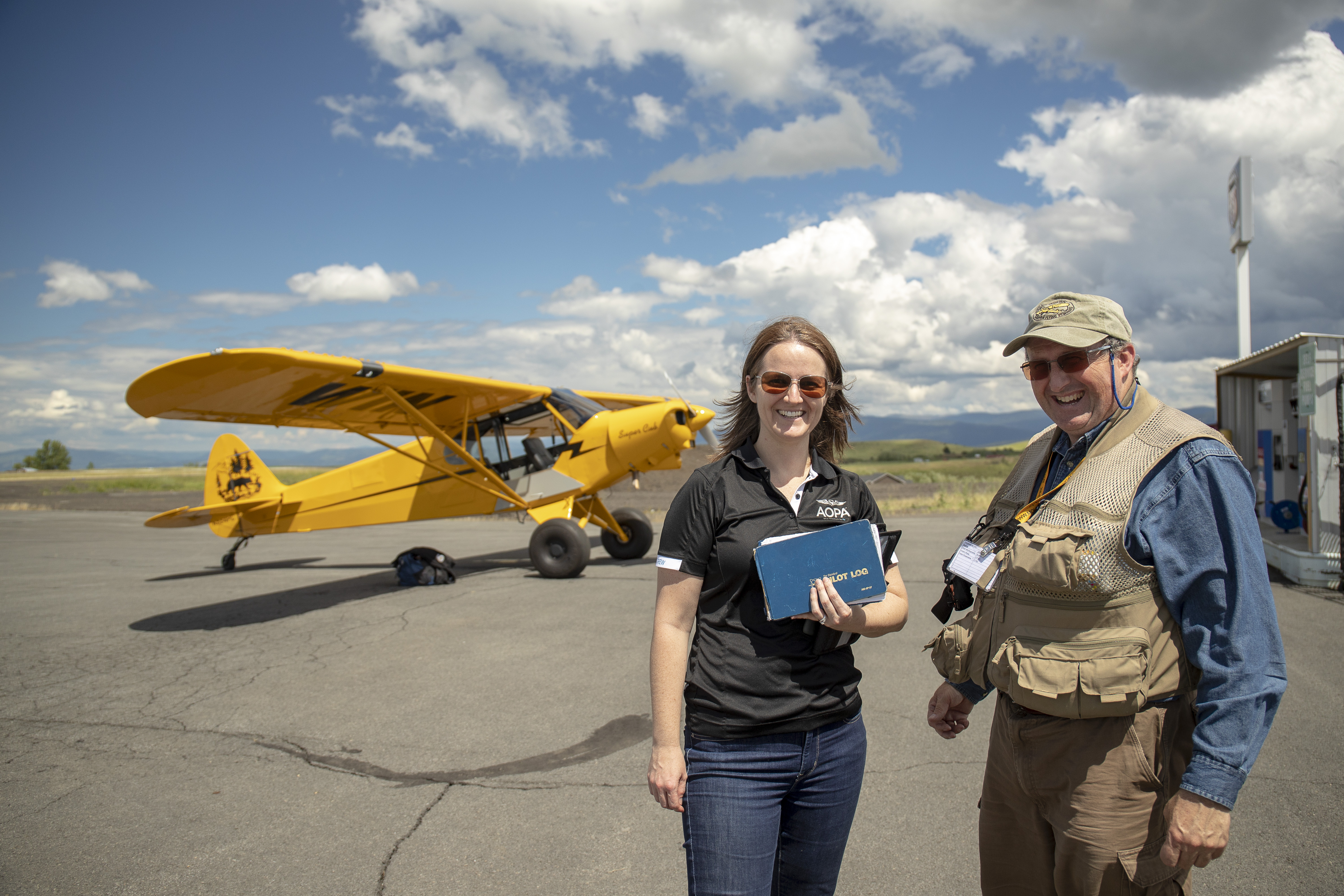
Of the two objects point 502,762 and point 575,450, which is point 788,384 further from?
point 575,450

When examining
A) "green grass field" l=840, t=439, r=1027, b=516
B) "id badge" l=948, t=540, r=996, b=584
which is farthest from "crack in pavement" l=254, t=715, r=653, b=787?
"id badge" l=948, t=540, r=996, b=584

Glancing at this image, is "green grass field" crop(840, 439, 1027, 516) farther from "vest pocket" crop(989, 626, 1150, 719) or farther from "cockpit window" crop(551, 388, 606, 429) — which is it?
"cockpit window" crop(551, 388, 606, 429)

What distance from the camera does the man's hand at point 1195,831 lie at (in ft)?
4.77

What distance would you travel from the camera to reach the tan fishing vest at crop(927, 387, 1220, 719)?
1568 mm

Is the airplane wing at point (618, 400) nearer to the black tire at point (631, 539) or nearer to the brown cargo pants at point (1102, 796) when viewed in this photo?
the black tire at point (631, 539)

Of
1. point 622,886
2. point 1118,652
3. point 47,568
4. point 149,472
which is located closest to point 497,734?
point 622,886

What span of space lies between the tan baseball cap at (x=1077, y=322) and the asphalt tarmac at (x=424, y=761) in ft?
6.46

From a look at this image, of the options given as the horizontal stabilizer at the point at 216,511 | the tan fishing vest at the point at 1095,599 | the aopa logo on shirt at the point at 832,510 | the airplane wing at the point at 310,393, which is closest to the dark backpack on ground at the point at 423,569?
the airplane wing at the point at 310,393

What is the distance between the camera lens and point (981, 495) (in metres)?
22.9

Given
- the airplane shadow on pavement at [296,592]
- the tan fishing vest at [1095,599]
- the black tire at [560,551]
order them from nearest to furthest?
the tan fishing vest at [1095,599], the airplane shadow on pavement at [296,592], the black tire at [560,551]

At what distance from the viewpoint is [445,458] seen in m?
11.0

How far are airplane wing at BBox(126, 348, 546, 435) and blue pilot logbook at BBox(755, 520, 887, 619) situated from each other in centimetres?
742

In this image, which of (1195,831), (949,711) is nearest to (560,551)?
(949,711)

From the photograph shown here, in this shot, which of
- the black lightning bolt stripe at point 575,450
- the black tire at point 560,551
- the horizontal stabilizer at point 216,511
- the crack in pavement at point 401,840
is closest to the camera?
the crack in pavement at point 401,840
